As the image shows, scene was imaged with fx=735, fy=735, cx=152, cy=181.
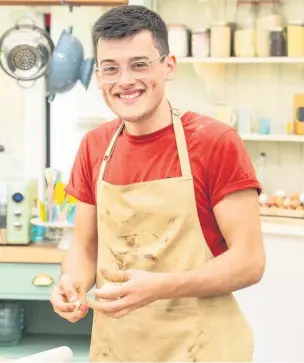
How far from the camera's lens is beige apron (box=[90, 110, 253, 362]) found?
1709mm

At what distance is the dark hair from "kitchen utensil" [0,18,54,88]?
182 cm

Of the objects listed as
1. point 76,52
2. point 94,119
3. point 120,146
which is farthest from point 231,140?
point 94,119

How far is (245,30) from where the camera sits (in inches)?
149

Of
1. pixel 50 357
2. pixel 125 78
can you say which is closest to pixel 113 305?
pixel 50 357

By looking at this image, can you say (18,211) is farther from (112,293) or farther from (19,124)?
(112,293)

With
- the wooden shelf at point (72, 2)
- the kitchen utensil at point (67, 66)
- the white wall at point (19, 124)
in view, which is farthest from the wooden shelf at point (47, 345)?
the wooden shelf at point (72, 2)

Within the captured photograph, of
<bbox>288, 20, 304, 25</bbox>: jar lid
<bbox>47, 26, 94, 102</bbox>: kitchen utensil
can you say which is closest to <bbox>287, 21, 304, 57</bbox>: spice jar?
<bbox>288, 20, 304, 25</bbox>: jar lid

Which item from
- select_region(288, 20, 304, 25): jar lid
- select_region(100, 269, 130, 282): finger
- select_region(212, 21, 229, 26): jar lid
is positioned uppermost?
select_region(212, 21, 229, 26): jar lid

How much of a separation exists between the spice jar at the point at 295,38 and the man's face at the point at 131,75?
7.17 ft

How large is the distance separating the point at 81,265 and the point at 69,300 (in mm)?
161

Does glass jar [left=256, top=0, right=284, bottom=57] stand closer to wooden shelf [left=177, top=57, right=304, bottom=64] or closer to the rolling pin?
wooden shelf [left=177, top=57, right=304, bottom=64]

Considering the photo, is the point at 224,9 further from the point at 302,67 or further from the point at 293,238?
the point at 293,238

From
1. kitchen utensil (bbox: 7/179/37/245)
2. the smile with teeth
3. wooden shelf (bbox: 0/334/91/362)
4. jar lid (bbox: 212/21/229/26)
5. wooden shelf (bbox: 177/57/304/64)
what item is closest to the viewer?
the smile with teeth

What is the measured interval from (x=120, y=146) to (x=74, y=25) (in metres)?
2.20
